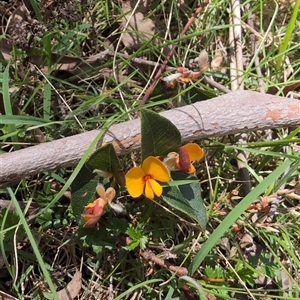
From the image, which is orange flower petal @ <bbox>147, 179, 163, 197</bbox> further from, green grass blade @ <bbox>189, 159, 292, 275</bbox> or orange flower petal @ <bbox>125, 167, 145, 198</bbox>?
green grass blade @ <bbox>189, 159, 292, 275</bbox>

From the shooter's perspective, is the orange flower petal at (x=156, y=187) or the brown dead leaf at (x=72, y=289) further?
the brown dead leaf at (x=72, y=289)

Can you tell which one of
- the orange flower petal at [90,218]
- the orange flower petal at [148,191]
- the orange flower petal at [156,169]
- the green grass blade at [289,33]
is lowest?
the orange flower petal at [90,218]

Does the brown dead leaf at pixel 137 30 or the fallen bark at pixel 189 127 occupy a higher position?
the brown dead leaf at pixel 137 30

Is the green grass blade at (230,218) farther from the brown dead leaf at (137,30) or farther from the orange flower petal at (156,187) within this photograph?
the brown dead leaf at (137,30)

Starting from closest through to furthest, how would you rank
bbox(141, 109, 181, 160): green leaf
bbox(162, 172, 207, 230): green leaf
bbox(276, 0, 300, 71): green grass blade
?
bbox(141, 109, 181, 160): green leaf → bbox(162, 172, 207, 230): green leaf → bbox(276, 0, 300, 71): green grass blade

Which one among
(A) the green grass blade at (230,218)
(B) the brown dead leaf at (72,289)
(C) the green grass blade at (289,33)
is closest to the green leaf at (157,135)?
(A) the green grass blade at (230,218)

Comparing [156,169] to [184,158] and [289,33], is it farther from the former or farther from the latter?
[289,33]

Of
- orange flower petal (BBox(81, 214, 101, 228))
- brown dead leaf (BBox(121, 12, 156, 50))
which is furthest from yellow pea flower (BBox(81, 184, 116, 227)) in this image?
brown dead leaf (BBox(121, 12, 156, 50))

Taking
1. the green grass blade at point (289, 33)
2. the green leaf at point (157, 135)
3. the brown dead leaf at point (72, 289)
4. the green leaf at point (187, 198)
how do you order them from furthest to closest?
the green grass blade at point (289, 33) → the brown dead leaf at point (72, 289) → the green leaf at point (187, 198) → the green leaf at point (157, 135)
